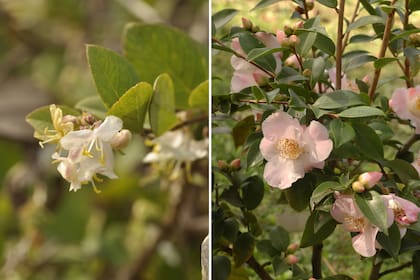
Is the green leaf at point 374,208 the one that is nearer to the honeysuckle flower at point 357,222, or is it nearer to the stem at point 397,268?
the honeysuckle flower at point 357,222

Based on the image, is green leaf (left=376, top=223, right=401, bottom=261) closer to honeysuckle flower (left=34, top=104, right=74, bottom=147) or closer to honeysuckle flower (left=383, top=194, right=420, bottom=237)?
honeysuckle flower (left=383, top=194, right=420, bottom=237)

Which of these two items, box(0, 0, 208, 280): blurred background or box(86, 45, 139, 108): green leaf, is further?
box(0, 0, 208, 280): blurred background

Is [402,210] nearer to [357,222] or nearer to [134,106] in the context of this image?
[357,222]

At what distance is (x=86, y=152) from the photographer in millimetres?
506

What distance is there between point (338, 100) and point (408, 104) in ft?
0.26

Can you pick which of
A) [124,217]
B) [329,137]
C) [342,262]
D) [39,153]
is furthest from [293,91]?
[39,153]

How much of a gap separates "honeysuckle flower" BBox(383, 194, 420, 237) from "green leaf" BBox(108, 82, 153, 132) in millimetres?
168

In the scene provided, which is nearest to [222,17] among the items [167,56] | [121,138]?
[167,56]

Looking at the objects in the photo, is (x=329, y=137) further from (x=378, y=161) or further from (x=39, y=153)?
(x=39, y=153)

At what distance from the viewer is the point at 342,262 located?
630 mm

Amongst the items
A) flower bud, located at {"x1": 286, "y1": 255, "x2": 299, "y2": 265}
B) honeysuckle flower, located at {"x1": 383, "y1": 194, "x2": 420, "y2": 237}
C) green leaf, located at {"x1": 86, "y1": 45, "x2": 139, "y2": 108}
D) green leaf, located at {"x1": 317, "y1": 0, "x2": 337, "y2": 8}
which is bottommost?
flower bud, located at {"x1": 286, "y1": 255, "x2": 299, "y2": 265}

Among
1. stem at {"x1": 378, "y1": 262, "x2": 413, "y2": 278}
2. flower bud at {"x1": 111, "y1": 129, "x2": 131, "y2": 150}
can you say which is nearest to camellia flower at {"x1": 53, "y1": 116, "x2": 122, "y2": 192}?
flower bud at {"x1": 111, "y1": 129, "x2": 131, "y2": 150}

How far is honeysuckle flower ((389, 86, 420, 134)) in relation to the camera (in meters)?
0.59

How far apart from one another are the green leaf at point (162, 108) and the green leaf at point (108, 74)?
0.03m
